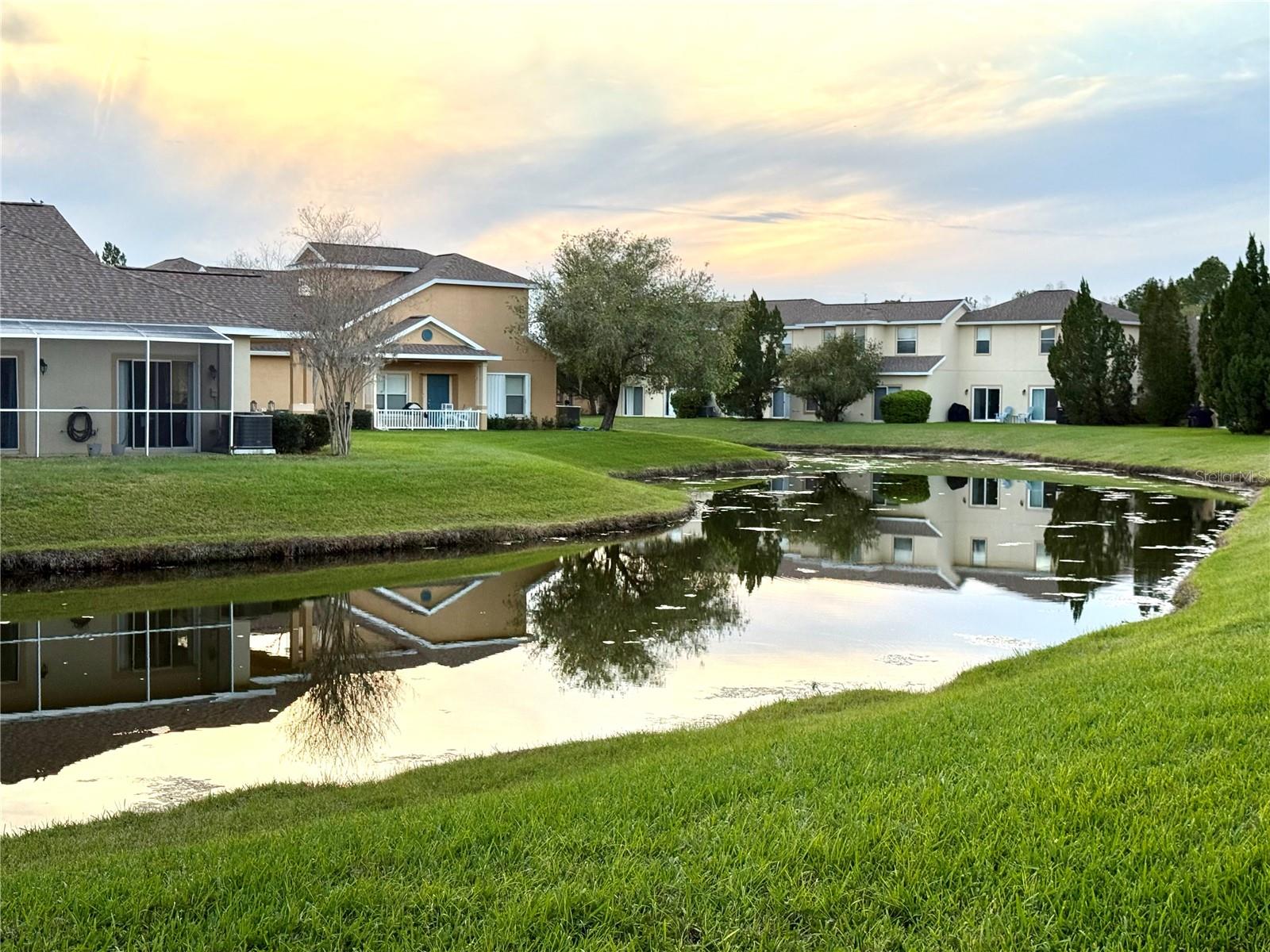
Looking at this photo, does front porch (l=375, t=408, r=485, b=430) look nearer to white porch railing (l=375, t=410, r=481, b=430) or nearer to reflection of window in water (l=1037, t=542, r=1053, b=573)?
white porch railing (l=375, t=410, r=481, b=430)

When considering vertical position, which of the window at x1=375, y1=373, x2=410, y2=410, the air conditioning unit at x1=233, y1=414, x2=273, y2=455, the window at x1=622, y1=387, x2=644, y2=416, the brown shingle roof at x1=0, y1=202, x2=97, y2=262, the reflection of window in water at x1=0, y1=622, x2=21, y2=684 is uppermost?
the brown shingle roof at x1=0, y1=202, x2=97, y2=262

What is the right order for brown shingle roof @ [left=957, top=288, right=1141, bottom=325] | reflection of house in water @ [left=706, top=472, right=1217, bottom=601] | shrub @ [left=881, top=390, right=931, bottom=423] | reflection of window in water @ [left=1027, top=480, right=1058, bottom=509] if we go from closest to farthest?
reflection of house in water @ [left=706, top=472, right=1217, bottom=601] < reflection of window in water @ [left=1027, top=480, right=1058, bottom=509] < shrub @ [left=881, top=390, right=931, bottom=423] < brown shingle roof @ [left=957, top=288, right=1141, bottom=325]

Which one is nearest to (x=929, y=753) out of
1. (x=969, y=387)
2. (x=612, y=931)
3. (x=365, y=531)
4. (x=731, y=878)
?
(x=731, y=878)

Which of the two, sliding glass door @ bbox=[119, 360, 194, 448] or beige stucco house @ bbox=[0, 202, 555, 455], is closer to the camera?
beige stucco house @ bbox=[0, 202, 555, 455]

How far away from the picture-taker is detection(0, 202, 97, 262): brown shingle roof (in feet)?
92.5

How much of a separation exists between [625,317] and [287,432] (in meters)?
20.0

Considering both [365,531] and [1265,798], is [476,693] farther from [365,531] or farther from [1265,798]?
[365,531]

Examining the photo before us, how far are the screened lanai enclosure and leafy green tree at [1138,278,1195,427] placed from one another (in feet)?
143

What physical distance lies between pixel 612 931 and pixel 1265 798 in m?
3.25

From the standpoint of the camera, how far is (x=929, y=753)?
6855mm

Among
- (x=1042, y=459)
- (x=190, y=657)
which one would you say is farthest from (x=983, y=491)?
(x=190, y=657)

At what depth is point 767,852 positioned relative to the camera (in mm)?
5336

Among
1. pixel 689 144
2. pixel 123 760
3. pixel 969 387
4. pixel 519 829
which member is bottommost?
pixel 123 760

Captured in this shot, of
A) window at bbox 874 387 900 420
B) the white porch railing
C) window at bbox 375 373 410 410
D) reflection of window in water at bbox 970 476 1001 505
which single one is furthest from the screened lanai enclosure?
window at bbox 874 387 900 420
